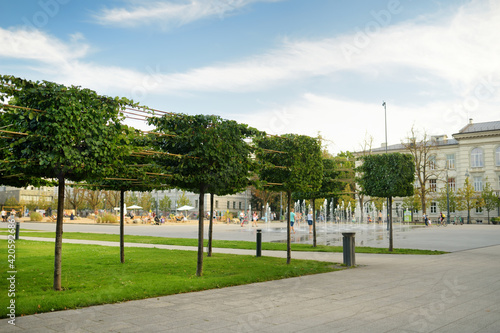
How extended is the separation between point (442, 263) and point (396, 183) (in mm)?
4492

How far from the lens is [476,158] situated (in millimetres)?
69750

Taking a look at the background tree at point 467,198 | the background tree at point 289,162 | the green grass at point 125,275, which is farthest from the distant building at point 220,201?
the background tree at point 289,162

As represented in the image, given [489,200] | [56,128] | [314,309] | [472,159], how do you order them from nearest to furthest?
[314,309] → [56,128] → [489,200] → [472,159]

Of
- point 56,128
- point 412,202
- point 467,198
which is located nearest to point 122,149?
point 56,128

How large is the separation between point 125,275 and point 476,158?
71037 millimetres

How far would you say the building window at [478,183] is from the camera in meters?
68.9

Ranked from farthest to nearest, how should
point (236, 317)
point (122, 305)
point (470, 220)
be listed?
point (470, 220) → point (122, 305) → point (236, 317)

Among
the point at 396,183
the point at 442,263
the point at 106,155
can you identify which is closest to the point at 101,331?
→ the point at 106,155

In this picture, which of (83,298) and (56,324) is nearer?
(56,324)

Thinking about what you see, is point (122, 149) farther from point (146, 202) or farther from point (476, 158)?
point (146, 202)

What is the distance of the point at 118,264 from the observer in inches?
535

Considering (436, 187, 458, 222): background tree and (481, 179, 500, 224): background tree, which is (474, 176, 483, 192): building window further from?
(481, 179, 500, 224): background tree

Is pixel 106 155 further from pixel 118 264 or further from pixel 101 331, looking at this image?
pixel 118 264

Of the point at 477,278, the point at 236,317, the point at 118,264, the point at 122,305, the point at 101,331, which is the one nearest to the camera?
the point at 101,331
